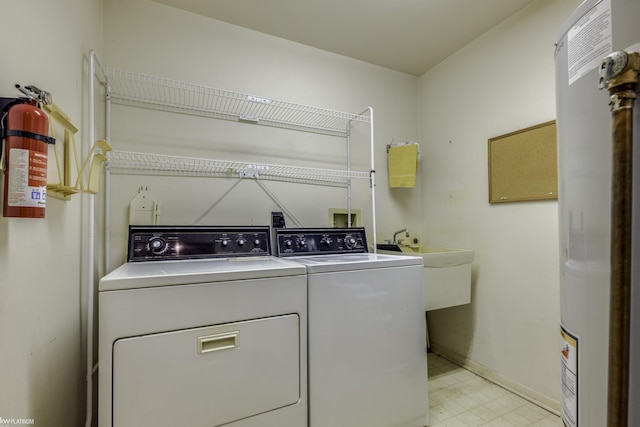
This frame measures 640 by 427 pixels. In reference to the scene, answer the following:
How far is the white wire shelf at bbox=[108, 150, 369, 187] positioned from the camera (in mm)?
1761

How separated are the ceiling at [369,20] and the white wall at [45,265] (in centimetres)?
92

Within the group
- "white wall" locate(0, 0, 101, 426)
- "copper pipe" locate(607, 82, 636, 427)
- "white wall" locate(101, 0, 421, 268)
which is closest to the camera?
"copper pipe" locate(607, 82, 636, 427)

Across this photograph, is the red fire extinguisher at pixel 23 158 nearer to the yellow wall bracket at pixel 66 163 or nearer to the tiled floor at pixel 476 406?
the yellow wall bracket at pixel 66 163

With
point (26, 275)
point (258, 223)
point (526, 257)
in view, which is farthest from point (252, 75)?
point (526, 257)

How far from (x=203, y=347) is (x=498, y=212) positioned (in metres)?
2.09

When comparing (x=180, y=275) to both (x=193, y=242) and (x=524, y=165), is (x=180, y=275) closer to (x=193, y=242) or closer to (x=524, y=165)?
(x=193, y=242)

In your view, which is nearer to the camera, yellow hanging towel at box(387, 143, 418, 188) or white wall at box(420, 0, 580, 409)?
white wall at box(420, 0, 580, 409)

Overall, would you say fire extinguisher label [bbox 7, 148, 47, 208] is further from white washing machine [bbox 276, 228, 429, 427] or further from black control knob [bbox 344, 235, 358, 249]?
black control knob [bbox 344, 235, 358, 249]

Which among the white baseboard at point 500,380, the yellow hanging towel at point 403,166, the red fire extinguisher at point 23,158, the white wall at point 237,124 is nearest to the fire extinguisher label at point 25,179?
the red fire extinguisher at point 23,158

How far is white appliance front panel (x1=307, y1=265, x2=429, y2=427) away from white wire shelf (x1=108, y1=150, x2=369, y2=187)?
3.44 ft

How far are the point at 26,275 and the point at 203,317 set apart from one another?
55cm

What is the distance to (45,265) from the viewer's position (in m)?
1.01

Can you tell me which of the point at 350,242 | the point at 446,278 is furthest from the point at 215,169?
the point at 446,278

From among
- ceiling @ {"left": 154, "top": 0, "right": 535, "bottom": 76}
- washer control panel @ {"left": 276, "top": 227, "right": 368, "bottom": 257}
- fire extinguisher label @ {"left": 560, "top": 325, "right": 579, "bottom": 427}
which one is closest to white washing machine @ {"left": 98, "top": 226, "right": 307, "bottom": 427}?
washer control panel @ {"left": 276, "top": 227, "right": 368, "bottom": 257}
